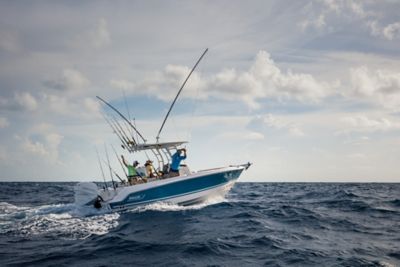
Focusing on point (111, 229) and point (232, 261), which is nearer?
point (232, 261)

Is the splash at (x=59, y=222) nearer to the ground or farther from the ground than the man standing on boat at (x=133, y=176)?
nearer to the ground

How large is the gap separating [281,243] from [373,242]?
276cm

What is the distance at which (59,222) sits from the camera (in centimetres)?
1353

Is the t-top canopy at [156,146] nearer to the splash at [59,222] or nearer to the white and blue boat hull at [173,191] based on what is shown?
the white and blue boat hull at [173,191]

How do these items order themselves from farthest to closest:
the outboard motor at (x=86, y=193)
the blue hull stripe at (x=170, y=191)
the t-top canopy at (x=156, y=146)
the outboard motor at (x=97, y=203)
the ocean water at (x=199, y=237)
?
the t-top canopy at (x=156, y=146) → the outboard motor at (x=86, y=193) → the outboard motor at (x=97, y=203) → the blue hull stripe at (x=170, y=191) → the ocean water at (x=199, y=237)

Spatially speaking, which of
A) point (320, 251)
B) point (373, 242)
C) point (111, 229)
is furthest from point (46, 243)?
point (373, 242)

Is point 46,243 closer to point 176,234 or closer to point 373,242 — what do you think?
point 176,234

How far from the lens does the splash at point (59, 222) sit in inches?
462

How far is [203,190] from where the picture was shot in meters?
16.4

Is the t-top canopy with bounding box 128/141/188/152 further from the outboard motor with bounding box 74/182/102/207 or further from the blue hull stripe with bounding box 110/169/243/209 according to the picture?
the outboard motor with bounding box 74/182/102/207

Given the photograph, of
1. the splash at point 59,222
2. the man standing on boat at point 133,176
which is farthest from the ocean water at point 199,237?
the man standing on boat at point 133,176

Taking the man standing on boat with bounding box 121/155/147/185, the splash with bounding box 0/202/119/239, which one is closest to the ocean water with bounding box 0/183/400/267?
the splash with bounding box 0/202/119/239

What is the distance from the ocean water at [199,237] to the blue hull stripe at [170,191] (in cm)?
44

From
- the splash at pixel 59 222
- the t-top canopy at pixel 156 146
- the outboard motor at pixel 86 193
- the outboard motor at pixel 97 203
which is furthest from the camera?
the t-top canopy at pixel 156 146
